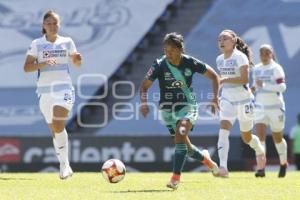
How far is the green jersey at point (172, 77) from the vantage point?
10.1 metres

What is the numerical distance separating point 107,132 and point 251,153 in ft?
15.5

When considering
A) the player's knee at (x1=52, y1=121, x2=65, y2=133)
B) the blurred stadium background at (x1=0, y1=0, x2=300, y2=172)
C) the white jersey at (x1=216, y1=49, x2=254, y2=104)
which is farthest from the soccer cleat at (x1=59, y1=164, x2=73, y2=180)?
the blurred stadium background at (x1=0, y1=0, x2=300, y2=172)

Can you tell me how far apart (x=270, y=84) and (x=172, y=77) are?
433 cm

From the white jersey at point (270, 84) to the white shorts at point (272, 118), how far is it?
4.5 inches

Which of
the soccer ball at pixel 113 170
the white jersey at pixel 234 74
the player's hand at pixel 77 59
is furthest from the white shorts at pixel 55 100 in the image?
the white jersey at pixel 234 74

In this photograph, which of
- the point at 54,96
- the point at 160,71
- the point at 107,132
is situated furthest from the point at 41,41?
the point at 107,132

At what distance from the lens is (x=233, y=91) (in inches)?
490

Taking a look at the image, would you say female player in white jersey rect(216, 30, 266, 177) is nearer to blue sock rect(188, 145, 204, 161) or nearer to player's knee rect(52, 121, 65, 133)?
blue sock rect(188, 145, 204, 161)

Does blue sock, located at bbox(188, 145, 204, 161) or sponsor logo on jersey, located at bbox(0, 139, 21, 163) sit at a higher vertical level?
sponsor logo on jersey, located at bbox(0, 139, 21, 163)

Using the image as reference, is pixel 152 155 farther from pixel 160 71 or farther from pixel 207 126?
pixel 160 71

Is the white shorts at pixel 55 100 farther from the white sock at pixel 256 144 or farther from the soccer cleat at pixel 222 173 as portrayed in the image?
the white sock at pixel 256 144

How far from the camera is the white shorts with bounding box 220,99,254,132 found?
490 inches

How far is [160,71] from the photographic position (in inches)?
396

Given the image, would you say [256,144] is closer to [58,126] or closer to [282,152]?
[282,152]
